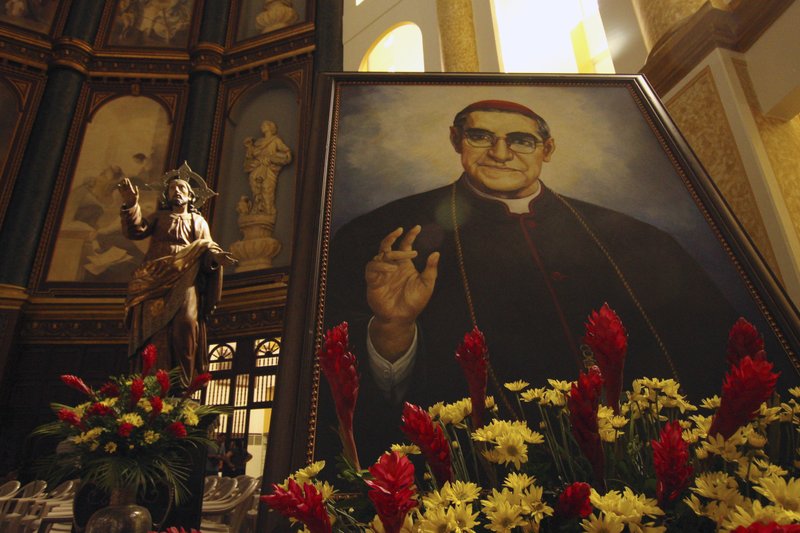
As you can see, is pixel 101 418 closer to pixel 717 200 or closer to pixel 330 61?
pixel 717 200

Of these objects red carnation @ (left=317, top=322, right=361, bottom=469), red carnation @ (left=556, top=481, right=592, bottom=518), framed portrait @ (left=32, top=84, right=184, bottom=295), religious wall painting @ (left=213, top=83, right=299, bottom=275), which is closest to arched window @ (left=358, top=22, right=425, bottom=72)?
religious wall painting @ (left=213, top=83, right=299, bottom=275)

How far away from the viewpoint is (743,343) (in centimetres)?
77

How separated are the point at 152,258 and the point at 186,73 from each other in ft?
21.0

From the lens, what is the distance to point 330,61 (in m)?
8.25

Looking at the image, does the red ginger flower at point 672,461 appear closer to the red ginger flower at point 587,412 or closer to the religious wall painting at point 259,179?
the red ginger flower at point 587,412

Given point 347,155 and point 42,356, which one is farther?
point 42,356

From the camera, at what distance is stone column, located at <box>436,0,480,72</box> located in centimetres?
630

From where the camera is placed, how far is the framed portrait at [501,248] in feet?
5.45

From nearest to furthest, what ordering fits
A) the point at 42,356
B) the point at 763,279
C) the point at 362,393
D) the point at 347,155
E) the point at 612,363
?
1. the point at 612,363
2. the point at 362,393
3. the point at 763,279
4. the point at 347,155
5. the point at 42,356

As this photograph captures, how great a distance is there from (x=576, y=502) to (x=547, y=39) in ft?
24.1

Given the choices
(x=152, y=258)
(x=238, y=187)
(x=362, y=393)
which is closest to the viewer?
(x=362, y=393)

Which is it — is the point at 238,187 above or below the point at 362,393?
above

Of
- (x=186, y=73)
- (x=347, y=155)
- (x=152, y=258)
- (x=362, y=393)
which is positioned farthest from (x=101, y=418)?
(x=186, y=73)

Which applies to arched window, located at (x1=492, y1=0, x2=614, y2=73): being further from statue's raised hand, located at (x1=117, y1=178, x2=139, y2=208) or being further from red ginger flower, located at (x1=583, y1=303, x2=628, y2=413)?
red ginger flower, located at (x1=583, y1=303, x2=628, y2=413)
